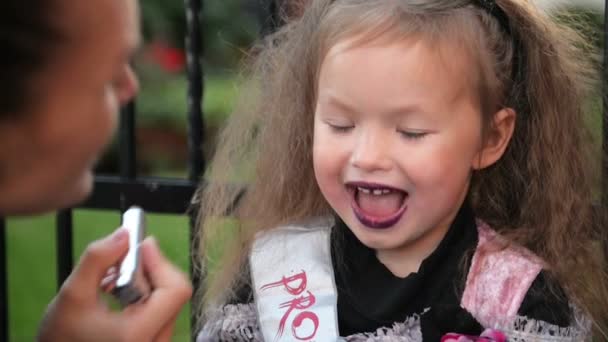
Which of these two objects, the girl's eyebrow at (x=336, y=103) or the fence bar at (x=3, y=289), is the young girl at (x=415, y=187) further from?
the fence bar at (x=3, y=289)

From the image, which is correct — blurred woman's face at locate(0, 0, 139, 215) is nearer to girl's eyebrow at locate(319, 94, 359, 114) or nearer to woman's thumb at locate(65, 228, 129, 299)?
woman's thumb at locate(65, 228, 129, 299)

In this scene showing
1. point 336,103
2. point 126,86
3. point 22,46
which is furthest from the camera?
point 336,103

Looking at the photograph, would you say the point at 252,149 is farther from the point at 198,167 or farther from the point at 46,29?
the point at 46,29

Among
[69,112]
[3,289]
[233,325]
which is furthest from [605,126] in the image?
[3,289]

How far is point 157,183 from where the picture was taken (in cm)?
281

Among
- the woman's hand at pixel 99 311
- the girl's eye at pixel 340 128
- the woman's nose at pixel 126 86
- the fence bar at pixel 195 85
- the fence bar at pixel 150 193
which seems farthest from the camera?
the fence bar at pixel 150 193

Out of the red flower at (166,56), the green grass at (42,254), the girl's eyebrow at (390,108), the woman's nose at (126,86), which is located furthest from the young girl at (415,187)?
the red flower at (166,56)

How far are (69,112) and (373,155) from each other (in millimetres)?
922

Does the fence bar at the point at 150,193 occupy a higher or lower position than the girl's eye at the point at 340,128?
lower

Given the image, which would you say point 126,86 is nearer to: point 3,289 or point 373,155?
point 373,155

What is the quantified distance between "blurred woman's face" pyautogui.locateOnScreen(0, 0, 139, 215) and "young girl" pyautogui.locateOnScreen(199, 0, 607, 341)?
84 centimetres

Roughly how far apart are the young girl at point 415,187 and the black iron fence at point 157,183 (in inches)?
6.4

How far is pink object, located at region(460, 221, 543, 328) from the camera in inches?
86.7

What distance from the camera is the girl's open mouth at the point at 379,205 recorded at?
222cm
